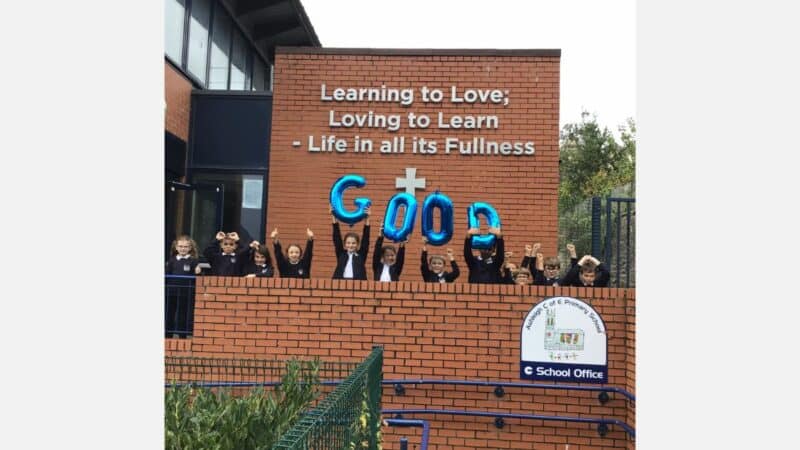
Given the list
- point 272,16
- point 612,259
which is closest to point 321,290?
point 612,259

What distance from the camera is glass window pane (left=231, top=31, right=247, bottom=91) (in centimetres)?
1021

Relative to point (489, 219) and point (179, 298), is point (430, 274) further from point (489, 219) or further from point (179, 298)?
point (179, 298)

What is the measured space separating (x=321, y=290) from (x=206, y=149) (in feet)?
13.5

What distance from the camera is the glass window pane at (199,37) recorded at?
27.9 ft

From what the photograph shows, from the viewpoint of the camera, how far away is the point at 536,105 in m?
7.40

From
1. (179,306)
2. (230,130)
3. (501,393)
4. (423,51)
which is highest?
(423,51)

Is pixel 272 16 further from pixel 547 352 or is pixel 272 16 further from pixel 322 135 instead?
pixel 547 352

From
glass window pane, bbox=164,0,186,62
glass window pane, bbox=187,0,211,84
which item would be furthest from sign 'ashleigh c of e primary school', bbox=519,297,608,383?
glass window pane, bbox=187,0,211,84

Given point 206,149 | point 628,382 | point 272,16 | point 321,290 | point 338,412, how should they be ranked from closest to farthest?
1. point 338,412
2. point 628,382
3. point 321,290
4. point 206,149
5. point 272,16

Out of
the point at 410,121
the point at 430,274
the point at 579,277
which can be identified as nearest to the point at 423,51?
the point at 410,121

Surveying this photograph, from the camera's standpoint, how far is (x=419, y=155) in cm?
745

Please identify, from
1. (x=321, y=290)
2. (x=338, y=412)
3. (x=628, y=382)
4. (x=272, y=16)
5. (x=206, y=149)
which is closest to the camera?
(x=338, y=412)

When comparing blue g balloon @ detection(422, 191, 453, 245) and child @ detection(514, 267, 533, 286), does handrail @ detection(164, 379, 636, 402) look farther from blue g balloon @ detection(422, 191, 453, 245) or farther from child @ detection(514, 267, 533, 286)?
blue g balloon @ detection(422, 191, 453, 245)

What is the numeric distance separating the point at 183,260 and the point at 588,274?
3601 mm
